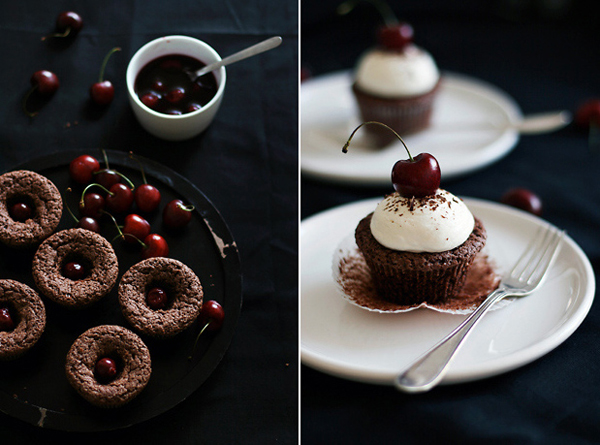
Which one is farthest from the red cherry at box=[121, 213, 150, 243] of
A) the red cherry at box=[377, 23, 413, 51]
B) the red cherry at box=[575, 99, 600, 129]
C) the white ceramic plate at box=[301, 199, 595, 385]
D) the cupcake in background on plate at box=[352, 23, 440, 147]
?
the red cherry at box=[575, 99, 600, 129]

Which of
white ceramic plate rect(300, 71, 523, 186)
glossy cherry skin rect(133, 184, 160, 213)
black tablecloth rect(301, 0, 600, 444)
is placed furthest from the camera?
white ceramic plate rect(300, 71, 523, 186)

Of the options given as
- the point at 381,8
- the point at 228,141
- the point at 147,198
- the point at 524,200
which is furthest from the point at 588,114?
the point at 147,198

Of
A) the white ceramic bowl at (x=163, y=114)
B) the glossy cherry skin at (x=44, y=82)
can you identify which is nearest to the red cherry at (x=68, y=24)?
the glossy cherry skin at (x=44, y=82)

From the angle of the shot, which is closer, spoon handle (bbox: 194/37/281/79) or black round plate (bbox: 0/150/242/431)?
black round plate (bbox: 0/150/242/431)

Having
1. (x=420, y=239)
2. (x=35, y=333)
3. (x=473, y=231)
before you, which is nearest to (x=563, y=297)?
(x=473, y=231)

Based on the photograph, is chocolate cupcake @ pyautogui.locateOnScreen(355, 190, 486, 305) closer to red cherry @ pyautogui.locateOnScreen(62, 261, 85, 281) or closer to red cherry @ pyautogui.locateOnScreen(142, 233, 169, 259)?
red cherry @ pyautogui.locateOnScreen(142, 233, 169, 259)

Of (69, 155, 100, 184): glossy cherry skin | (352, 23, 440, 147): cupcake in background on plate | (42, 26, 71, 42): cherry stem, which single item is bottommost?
(352, 23, 440, 147): cupcake in background on plate

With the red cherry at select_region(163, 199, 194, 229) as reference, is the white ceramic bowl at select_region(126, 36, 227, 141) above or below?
above
